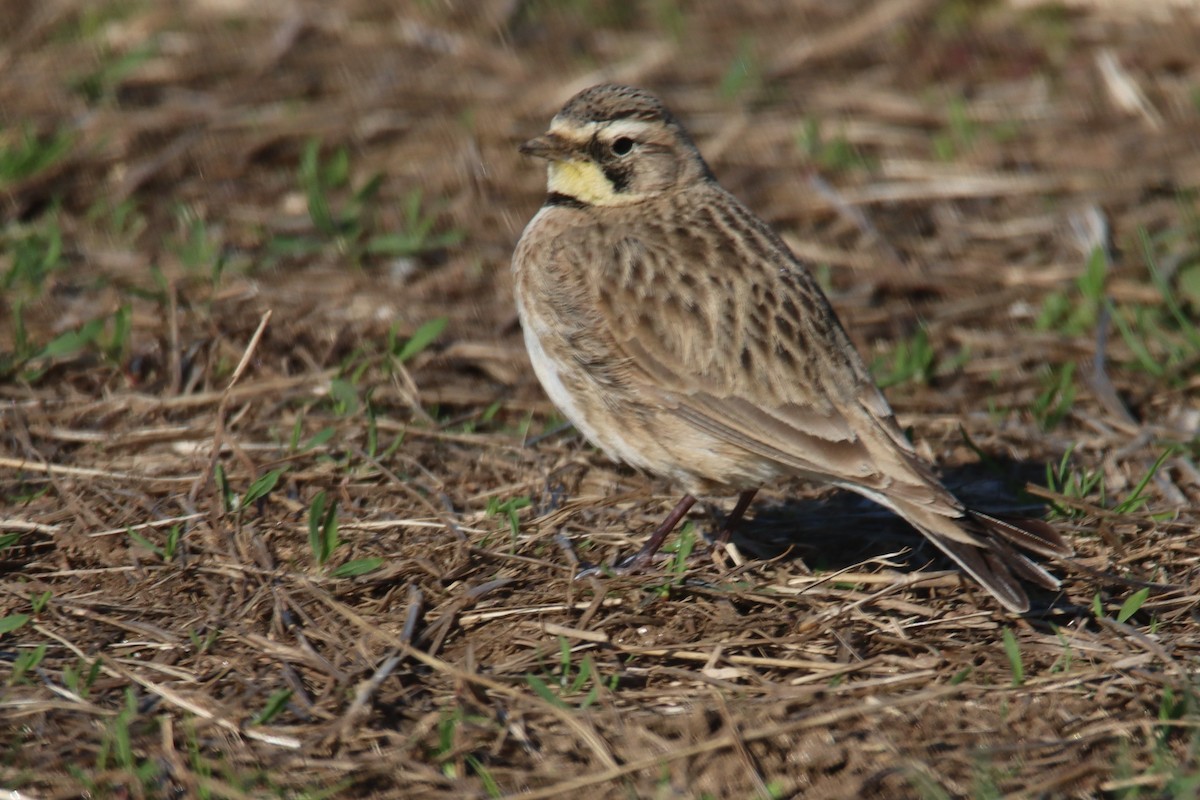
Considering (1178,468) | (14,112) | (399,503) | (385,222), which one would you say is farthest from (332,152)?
(1178,468)

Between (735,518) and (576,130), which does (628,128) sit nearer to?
(576,130)

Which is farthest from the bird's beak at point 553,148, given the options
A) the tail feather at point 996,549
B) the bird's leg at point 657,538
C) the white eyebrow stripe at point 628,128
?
the tail feather at point 996,549

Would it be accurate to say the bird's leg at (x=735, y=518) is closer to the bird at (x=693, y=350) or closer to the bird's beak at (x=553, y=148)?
the bird at (x=693, y=350)

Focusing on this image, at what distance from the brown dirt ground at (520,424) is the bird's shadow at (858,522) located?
18 mm

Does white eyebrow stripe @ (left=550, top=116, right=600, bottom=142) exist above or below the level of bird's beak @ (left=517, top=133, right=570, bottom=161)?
above

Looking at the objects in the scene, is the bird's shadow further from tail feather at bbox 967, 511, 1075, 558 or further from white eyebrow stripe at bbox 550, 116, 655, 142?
white eyebrow stripe at bbox 550, 116, 655, 142

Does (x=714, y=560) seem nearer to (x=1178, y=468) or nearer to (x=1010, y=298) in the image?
(x=1178, y=468)

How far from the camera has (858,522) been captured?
5.67 metres

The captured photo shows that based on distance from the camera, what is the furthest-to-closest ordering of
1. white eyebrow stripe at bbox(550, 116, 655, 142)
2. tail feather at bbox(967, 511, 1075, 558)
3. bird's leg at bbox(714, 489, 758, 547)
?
white eyebrow stripe at bbox(550, 116, 655, 142)
bird's leg at bbox(714, 489, 758, 547)
tail feather at bbox(967, 511, 1075, 558)

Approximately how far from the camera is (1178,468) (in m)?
5.85

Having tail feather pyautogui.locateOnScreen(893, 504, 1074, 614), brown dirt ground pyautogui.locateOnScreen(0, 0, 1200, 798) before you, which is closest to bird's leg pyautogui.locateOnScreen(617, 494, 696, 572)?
brown dirt ground pyautogui.locateOnScreen(0, 0, 1200, 798)

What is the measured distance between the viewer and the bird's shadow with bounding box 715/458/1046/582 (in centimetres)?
543

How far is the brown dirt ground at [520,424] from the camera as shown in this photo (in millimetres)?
4203

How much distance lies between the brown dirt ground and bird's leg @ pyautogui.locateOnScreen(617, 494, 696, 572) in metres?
0.15
